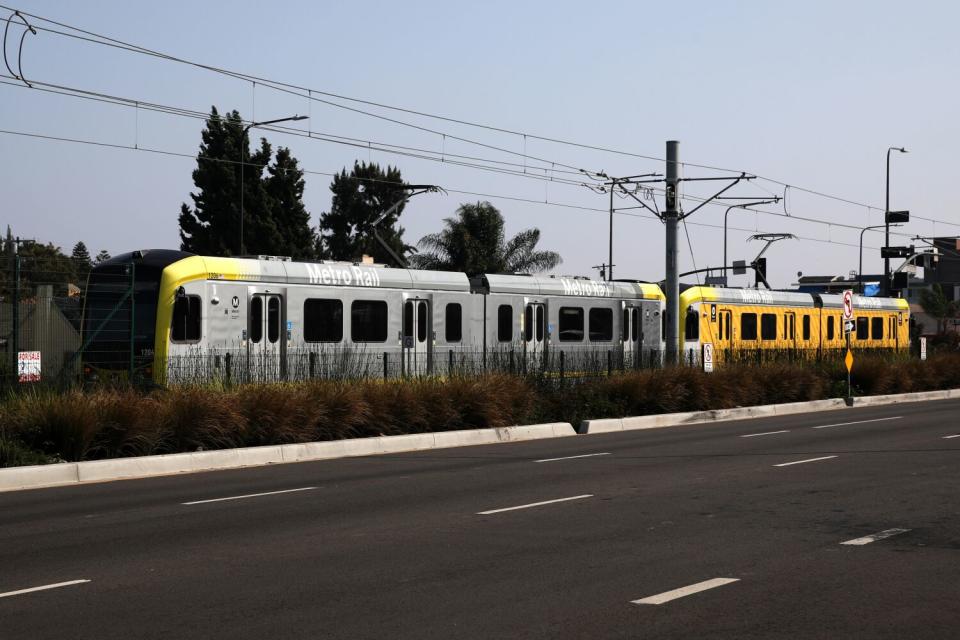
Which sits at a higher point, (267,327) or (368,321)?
(368,321)

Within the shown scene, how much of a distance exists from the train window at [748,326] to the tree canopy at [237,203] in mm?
26034

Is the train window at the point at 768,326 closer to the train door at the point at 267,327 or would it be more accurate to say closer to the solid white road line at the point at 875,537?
the train door at the point at 267,327

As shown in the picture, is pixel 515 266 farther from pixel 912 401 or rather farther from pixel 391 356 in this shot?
pixel 391 356

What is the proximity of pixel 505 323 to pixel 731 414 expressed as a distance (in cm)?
675

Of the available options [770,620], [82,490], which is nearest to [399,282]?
[82,490]

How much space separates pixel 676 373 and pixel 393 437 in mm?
9703

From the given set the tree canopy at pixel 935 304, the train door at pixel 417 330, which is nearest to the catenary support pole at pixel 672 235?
the train door at pixel 417 330

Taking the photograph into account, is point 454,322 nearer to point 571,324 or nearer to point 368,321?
point 368,321

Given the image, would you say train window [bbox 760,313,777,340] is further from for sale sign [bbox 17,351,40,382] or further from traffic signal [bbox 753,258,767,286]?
A: for sale sign [bbox 17,351,40,382]

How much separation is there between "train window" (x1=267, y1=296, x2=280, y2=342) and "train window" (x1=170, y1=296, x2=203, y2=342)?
1773 millimetres

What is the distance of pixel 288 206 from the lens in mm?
61156

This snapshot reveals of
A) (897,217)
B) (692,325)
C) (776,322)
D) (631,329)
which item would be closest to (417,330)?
(631,329)

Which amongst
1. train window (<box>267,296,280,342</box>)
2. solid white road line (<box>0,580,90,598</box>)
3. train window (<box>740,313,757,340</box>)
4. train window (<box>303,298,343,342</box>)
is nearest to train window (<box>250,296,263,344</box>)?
train window (<box>267,296,280,342</box>)

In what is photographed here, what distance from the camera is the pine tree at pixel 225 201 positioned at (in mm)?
58406
